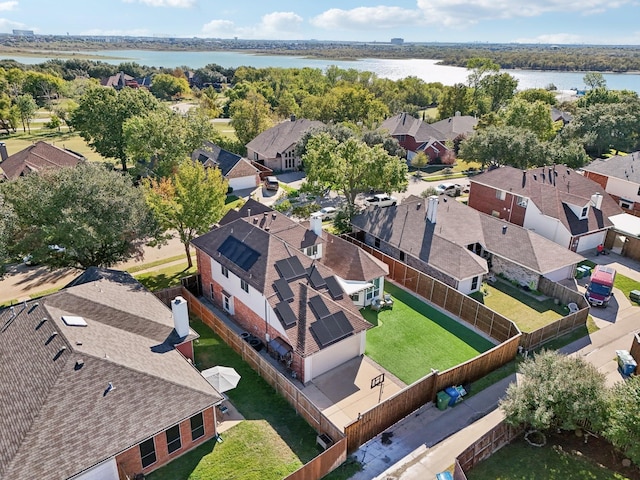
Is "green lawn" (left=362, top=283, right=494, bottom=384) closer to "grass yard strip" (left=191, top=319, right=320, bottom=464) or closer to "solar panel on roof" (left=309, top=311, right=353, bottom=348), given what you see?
"solar panel on roof" (left=309, top=311, right=353, bottom=348)

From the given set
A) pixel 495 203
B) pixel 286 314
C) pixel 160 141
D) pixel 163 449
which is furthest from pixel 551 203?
pixel 160 141

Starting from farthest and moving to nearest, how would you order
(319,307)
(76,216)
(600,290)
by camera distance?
(600,290) < (76,216) < (319,307)

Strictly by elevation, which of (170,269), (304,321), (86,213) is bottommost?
(170,269)

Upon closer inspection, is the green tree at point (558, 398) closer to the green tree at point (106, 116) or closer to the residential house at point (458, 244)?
the residential house at point (458, 244)

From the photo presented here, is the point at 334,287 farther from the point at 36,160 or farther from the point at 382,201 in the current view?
the point at 36,160

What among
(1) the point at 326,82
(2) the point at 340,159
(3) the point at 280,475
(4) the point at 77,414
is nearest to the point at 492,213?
(2) the point at 340,159

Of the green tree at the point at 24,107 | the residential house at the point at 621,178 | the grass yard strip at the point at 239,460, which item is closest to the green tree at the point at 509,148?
the residential house at the point at 621,178

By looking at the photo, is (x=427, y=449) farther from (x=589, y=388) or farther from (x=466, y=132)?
(x=466, y=132)
